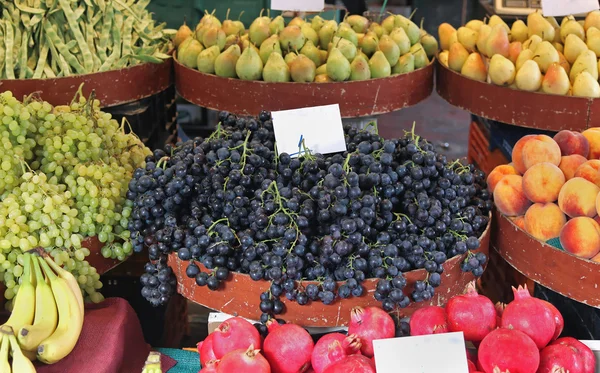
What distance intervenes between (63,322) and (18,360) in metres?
0.16

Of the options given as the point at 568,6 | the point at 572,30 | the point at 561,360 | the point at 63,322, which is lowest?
the point at 63,322

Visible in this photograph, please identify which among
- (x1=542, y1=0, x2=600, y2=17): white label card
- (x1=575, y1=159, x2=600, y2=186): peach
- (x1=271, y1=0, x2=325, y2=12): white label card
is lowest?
(x1=575, y1=159, x2=600, y2=186): peach

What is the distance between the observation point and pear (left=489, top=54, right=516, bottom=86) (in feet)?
8.20

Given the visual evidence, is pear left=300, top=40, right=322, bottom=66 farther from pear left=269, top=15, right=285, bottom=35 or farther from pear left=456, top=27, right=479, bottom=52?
pear left=456, top=27, right=479, bottom=52

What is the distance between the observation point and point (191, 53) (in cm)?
265

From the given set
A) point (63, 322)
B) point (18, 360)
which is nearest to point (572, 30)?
point (63, 322)

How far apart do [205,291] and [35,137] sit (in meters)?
0.68

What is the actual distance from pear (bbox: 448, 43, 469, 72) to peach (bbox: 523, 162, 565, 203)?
3.91ft

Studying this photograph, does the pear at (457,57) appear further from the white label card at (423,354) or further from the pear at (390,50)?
the white label card at (423,354)

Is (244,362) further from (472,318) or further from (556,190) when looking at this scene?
(556,190)

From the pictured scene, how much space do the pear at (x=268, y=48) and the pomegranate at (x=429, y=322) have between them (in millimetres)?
1546

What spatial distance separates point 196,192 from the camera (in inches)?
60.0

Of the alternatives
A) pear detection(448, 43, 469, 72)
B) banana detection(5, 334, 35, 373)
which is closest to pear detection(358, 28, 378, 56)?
pear detection(448, 43, 469, 72)

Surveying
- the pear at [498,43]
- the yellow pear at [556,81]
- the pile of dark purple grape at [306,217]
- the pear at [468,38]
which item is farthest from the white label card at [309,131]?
the pear at [468,38]
